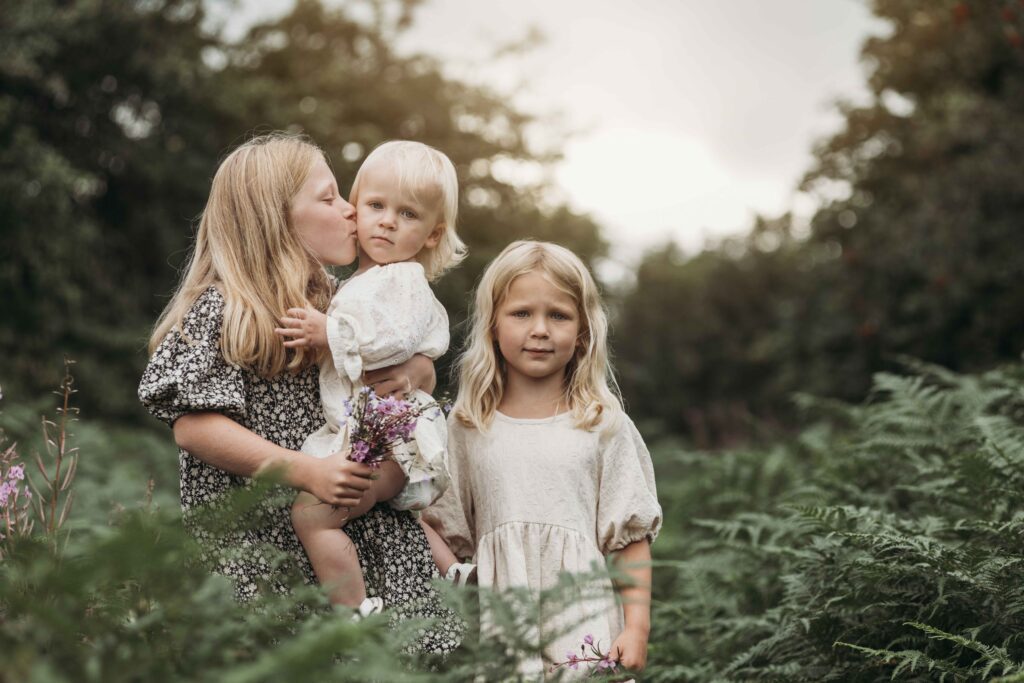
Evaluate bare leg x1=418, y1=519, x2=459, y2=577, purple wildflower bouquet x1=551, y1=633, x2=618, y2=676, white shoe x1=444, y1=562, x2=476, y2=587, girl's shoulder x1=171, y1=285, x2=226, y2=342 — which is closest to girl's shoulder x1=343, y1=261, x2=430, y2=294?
girl's shoulder x1=171, y1=285, x2=226, y2=342

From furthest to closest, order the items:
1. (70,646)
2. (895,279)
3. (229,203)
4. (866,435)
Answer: (895,279), (866,435), (229,203), (70,646)

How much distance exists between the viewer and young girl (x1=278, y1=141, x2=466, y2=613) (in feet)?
8.55

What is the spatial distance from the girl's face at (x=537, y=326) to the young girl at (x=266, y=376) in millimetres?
369

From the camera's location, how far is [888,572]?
130 inches

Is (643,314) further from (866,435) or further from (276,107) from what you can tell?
(866,435)

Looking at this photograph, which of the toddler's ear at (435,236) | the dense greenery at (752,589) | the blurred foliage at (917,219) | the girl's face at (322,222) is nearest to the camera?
the dense greenery at (752,589)

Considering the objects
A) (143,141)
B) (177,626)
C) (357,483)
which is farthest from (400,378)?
(143,141)

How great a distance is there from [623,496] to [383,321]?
96 centimetres

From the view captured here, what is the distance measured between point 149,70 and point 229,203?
13748 millimetres

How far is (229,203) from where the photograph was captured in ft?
Result: 9.56

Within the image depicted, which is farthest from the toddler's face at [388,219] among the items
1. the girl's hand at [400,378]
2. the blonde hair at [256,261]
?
the girl's hand at [400,378]

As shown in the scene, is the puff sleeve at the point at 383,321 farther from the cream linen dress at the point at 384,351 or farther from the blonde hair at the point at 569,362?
the blonde hair at the point at 569,362

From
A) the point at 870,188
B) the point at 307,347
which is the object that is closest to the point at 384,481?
the point at 307,347

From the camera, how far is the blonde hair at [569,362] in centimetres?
Result: 319
